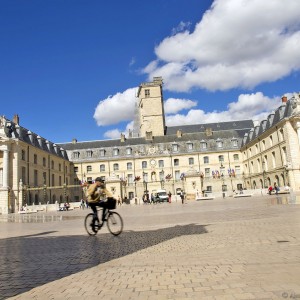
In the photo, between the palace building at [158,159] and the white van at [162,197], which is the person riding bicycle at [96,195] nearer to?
the palace building at [158,159]

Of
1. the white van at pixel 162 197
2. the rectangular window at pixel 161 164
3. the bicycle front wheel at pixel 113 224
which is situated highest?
the rectangular window at pixel 161 164

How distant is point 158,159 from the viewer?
2739 inches

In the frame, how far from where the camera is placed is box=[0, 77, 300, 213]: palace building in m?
46.8

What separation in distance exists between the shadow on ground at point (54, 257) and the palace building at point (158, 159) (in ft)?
128

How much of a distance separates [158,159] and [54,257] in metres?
62.4

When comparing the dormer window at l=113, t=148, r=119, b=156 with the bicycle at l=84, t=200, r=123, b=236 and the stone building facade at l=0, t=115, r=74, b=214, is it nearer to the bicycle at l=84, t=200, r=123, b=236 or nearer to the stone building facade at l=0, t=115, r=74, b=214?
the stone building facade at l=0, t=115, r=74, b=214

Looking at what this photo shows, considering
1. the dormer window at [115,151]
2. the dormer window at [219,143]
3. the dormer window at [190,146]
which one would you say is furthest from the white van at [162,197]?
the dormer window at [219,143]

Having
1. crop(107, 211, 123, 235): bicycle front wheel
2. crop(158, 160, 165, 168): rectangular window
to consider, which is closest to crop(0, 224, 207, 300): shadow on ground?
crop(107, 211, 123, 235): bicycle front wheel

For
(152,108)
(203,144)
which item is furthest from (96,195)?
(152,108)

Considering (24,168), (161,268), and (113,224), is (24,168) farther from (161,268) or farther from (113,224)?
(161,268)

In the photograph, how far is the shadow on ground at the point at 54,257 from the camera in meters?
5.35

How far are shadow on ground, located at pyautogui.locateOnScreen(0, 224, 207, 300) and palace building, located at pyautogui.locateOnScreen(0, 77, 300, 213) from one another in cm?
3910

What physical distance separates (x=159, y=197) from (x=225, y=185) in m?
18.3

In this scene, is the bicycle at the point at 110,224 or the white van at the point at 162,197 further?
the white van at the point at 162,197
